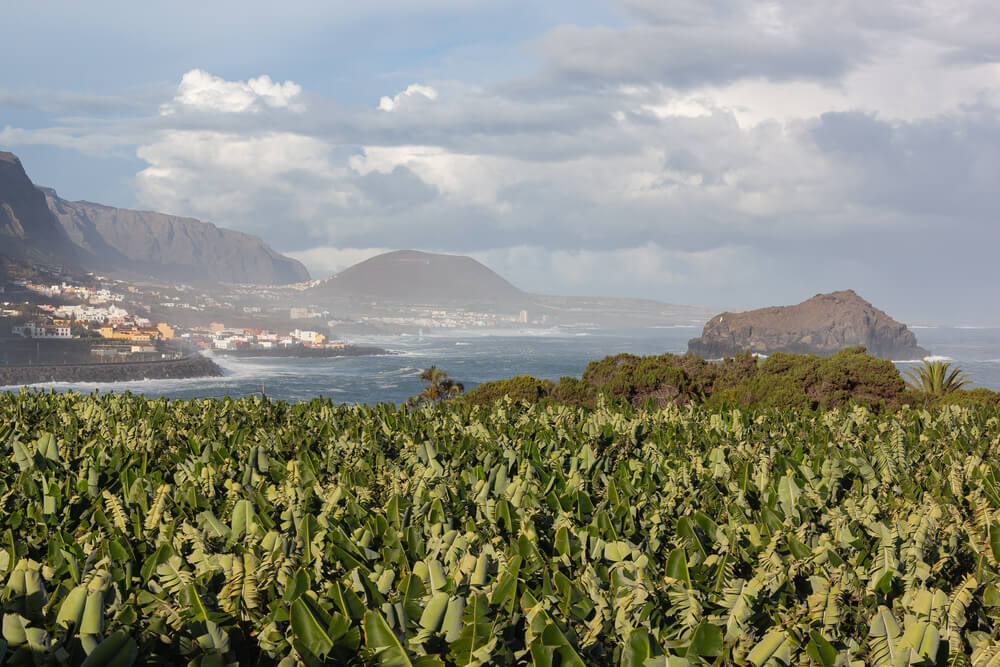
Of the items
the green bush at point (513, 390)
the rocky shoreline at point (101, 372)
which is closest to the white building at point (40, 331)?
the rocky shoreline at point (101, 372)

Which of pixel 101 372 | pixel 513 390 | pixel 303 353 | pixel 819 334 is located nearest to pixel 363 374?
pixel 101 372

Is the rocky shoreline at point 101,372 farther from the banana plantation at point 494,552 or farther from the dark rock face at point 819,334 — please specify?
the banana plantation at point 494,552

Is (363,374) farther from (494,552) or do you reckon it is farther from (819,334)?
(494,552)

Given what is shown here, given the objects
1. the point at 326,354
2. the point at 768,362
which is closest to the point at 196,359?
the point at 326,354

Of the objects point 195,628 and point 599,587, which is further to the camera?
point 599,587

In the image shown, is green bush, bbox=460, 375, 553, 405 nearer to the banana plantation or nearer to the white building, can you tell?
the banana plantation

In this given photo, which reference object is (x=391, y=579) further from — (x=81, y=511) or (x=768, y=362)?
(x=768, y=362)
